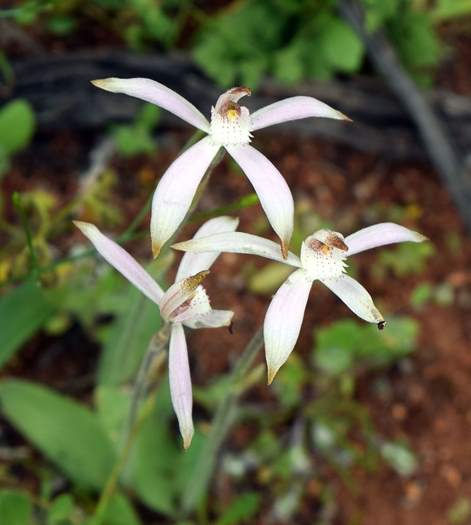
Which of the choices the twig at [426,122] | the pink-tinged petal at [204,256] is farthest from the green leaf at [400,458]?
the pink-tinged petal at [204,256]

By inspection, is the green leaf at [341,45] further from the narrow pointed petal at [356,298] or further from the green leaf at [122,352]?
the narrow pointed petal at [356,298]

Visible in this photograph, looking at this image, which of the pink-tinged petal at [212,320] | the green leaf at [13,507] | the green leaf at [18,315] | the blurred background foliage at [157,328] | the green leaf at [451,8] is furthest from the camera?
the green leaf at [451,8]

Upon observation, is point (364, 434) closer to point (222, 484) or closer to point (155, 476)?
point (222, 484)

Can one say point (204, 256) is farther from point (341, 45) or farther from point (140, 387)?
point (341, 45)

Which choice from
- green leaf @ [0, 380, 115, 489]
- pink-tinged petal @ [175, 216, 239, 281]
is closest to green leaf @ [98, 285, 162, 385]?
green leaf @ [0, 380, 115, 489]

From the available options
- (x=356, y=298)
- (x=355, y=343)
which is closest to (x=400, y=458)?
(x=355, y=343)

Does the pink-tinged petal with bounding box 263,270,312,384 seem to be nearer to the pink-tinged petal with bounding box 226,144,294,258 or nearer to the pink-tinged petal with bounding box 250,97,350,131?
the pink-tinged petal with bounding box 226,144,294,258
